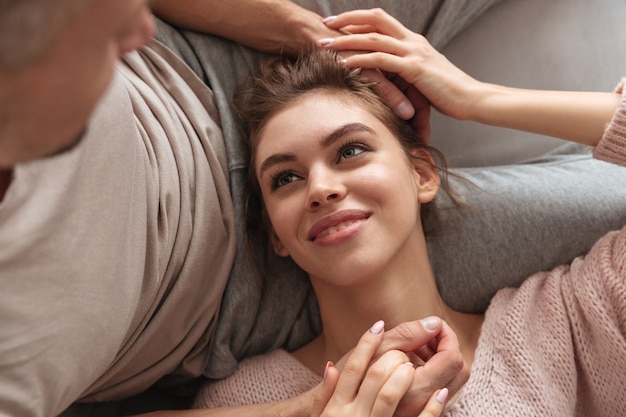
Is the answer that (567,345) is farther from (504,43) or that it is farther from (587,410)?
(504,43)

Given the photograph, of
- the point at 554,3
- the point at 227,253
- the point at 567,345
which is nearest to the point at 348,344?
the point at 227,253

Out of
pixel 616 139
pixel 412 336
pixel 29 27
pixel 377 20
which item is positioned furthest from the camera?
pixel 377 20

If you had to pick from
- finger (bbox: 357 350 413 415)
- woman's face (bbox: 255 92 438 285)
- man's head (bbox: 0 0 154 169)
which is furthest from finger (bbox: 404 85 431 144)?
man's head (bbox: 0 0 154 169)

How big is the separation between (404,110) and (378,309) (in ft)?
1.45

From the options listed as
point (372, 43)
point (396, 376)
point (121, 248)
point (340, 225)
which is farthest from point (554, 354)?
point (121, 248)

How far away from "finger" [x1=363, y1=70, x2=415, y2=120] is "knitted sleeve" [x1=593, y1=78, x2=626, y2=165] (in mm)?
410

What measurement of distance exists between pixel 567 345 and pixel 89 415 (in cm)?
107

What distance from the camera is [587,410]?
1376 mm

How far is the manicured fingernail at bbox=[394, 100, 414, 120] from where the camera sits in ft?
4.60

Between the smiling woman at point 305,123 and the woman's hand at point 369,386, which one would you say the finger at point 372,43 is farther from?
the woman's hand at point 369,386

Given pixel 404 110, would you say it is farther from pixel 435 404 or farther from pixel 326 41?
pixel 435 404

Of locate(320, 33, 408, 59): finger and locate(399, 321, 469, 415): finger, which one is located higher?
locate(320, 33, 408, 59): finger

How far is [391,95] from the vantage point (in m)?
1.40

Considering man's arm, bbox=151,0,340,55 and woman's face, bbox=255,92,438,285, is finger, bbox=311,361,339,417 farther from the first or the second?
man's arm, bbox=151,0,340,55
